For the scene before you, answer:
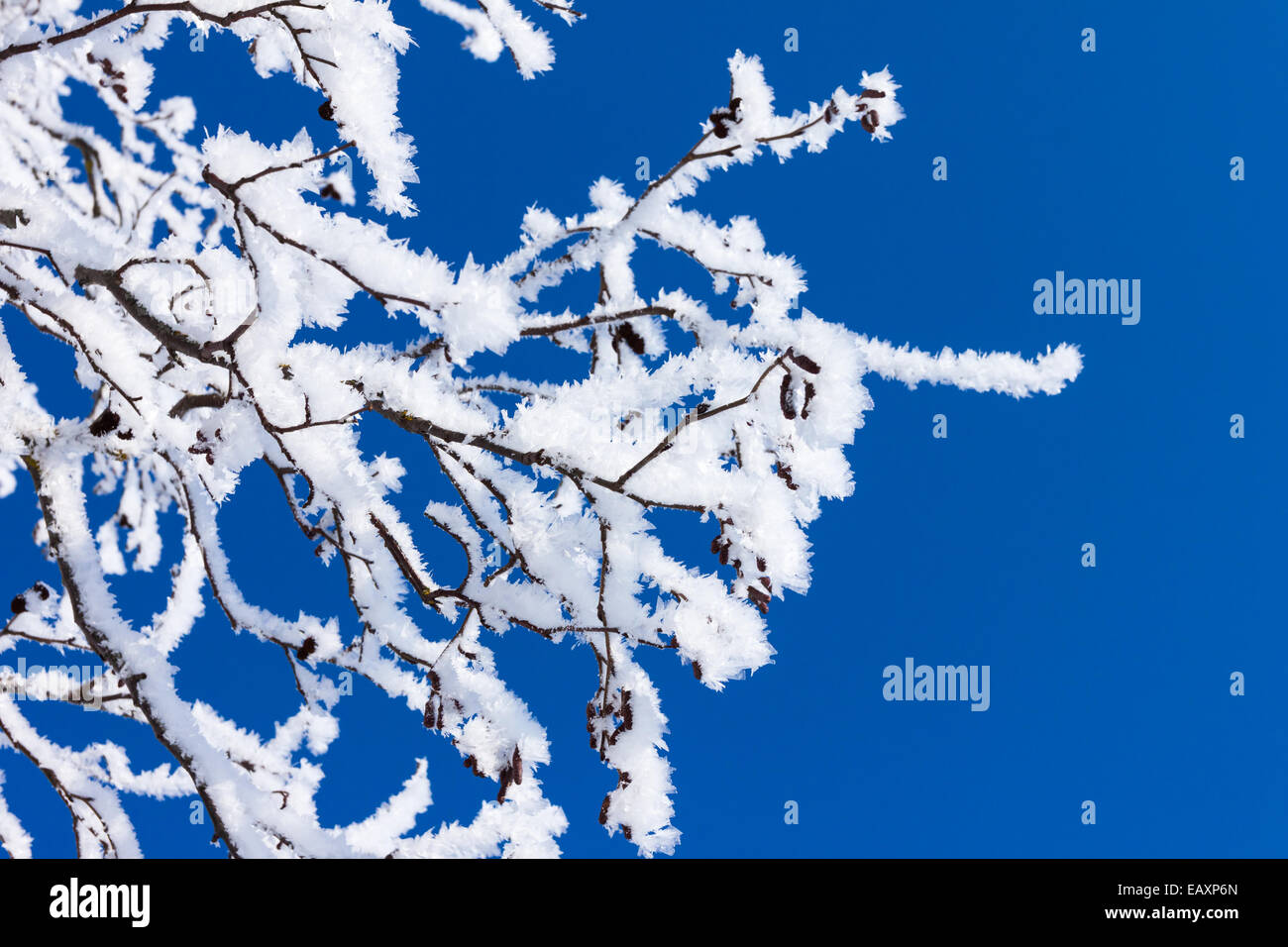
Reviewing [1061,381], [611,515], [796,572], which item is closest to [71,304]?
[611,515]

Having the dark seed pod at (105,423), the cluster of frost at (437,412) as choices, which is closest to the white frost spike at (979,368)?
the cluster of frost at (437,412)

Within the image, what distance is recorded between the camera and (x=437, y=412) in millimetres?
1299

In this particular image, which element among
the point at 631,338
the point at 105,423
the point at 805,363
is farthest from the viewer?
the point at 631,338

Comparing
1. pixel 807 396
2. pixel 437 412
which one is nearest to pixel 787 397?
pixel 807 396

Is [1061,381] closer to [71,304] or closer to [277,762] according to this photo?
[71,304]

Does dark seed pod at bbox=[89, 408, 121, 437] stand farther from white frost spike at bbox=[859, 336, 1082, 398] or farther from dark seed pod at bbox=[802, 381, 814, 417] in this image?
white frost spike at bbox=[859, 336, 1082, 398]

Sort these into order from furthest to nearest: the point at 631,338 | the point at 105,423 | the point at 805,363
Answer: the point at 631,338
the point at 105,423
the point at 805,363

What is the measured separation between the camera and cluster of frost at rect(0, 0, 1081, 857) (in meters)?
1.19

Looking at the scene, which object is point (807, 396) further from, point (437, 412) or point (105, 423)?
point (105, 423)

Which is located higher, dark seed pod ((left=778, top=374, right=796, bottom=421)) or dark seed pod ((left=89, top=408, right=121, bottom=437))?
dark seed pod ((left=89, top=408, right=121, bottom=437))

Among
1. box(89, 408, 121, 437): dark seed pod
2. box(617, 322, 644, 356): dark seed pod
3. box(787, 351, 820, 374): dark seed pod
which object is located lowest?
box(787, 351, 820, 374): dark seed pod

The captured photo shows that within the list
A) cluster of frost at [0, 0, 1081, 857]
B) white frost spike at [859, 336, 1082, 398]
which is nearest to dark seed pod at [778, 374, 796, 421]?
cluster of frost at [0, 0, 1081, 857]

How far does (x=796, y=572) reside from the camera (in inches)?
52.4

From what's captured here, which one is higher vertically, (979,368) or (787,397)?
(979,368)
